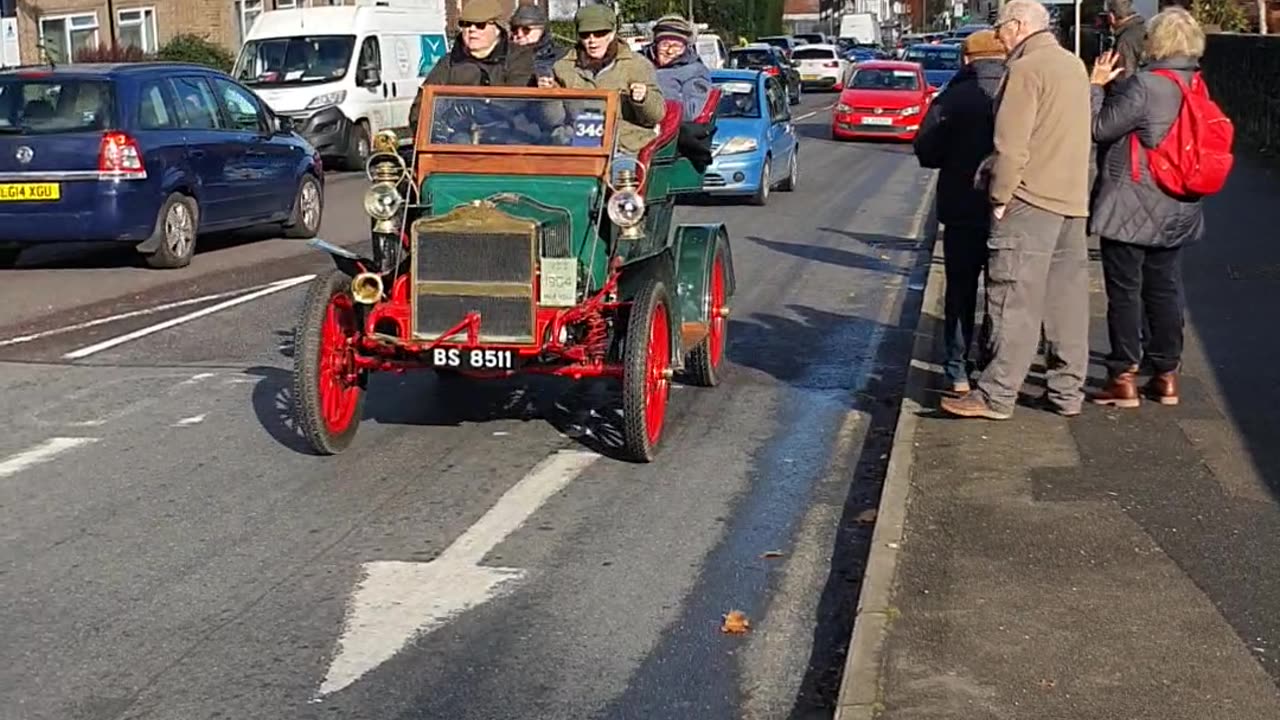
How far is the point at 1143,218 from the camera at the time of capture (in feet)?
28.7

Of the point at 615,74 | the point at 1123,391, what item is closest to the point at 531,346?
the point at 615,74

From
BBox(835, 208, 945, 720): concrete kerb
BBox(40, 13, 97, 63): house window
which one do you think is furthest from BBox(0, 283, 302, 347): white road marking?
BBox(40, 13, 97, 63): house window

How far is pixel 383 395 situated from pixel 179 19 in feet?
111

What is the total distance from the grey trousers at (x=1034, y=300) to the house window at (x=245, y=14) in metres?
38.3

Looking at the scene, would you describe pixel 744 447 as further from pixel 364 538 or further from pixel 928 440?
pixel 364 538

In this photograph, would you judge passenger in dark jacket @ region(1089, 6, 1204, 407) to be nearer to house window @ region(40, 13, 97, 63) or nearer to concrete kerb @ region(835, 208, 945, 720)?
concrete kerb @ region(835, 208, 945, 720)

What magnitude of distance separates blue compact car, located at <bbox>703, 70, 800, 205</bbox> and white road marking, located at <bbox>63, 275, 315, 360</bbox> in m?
7.14

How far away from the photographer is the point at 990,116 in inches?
368

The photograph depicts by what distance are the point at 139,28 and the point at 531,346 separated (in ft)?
113

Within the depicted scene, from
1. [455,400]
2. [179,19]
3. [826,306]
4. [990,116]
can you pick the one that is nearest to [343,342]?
[455,400]

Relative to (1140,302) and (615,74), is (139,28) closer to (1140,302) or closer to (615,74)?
(615,74)

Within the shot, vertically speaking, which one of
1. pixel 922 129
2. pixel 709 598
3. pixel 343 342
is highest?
pixel 922 129

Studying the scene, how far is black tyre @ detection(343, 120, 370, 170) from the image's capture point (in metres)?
28.2

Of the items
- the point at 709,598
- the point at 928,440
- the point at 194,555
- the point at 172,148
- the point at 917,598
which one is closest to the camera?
the point at 917,598
